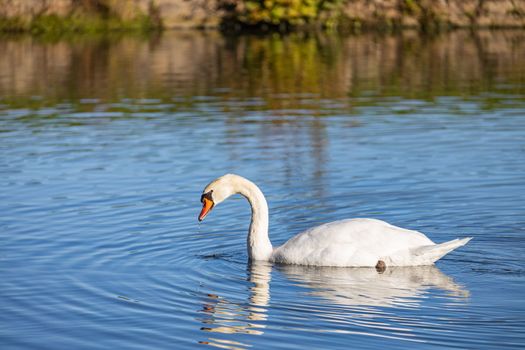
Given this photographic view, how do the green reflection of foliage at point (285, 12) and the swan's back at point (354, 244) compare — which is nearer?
the swan's back at point (354, 244)

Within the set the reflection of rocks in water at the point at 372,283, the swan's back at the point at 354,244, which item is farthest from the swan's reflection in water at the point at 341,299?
the swan's back at the point at 354,244

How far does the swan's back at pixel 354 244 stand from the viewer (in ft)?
37.6

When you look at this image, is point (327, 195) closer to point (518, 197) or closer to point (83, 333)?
point (518, 197)

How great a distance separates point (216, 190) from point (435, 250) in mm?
2372

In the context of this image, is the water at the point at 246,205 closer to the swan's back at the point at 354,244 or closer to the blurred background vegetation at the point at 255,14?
the swan's back at the point at 354,244

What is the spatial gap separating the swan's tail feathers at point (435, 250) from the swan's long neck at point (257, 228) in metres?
1.59

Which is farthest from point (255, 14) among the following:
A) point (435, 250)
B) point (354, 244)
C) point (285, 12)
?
point (435, 250)

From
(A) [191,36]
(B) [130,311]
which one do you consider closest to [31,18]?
(A) [191,36]

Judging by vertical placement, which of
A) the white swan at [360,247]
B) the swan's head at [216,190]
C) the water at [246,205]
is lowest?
the water at [246,205]

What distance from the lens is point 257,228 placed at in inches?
479

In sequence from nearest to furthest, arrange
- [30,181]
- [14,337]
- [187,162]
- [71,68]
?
[14,337]
[30,181]
[187,162]
[71,68]

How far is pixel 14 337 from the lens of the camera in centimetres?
964

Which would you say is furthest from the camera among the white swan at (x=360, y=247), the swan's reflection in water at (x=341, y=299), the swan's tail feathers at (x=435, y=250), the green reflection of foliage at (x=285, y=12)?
the green reflection of foliage at (x=285, y=12)

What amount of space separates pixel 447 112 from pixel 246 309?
14.1m
